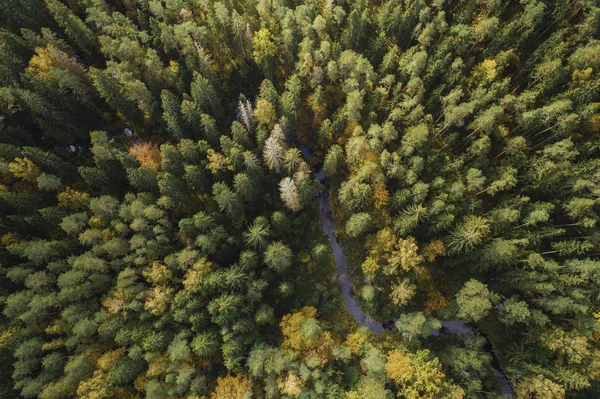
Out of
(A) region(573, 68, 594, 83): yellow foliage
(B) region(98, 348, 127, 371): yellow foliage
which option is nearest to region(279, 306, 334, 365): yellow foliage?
(B) region(98, 348, 127, 371): yellow foliage

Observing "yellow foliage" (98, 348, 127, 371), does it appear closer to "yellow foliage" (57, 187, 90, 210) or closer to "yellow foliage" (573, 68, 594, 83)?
"yellow foliage" (57, 187, 90, 210)

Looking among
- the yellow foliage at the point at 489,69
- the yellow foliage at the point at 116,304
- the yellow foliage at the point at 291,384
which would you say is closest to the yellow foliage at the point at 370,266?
the yellow foliage at the point at 291,384

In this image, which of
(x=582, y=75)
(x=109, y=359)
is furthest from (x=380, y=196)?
(x=109, y=359)

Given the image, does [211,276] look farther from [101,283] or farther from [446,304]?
[446,304]

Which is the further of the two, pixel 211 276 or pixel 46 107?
pixel 46 107

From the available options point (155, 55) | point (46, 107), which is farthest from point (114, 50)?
point (46, 107)

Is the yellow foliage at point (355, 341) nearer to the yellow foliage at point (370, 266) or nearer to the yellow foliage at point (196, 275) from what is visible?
the yellow foliage at point (370, 266)
